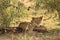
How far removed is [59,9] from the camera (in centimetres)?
185

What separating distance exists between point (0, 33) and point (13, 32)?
0.44 feet

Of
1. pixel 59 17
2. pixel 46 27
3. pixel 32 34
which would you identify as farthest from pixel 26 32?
pixel 59 17

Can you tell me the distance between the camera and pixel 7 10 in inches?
74.2

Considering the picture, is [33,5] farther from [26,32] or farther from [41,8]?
[26,32]

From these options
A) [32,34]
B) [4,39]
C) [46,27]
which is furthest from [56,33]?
[4,39]

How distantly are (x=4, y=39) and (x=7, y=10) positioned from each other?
11.5 inches

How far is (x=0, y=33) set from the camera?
1.88 metres

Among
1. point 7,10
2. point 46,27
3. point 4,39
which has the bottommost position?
point 4,39

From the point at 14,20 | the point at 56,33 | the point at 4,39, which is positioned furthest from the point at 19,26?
the point at 56,33

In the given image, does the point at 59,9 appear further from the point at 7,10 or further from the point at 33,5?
the point at 7,10

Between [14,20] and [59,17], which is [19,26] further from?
[59,17]

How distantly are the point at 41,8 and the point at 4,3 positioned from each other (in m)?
0.37

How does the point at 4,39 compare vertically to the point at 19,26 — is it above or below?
below

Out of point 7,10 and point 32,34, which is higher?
point 7,10
